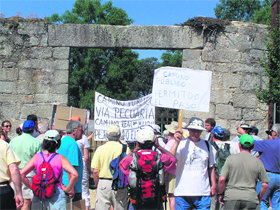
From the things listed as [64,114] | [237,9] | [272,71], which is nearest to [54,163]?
[64,114]

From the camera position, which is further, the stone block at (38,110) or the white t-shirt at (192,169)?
the stone block at (38,110)

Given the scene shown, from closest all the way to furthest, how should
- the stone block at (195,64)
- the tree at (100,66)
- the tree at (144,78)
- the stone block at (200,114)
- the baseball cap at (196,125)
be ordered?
1. the baseball cap at (196,125)
2. the stone block at (200,114)
3. the stone block at (195,64)
4. the tree at (100,66)
5. the tree at (144,78)

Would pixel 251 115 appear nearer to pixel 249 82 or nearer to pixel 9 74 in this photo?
pixel 249 82

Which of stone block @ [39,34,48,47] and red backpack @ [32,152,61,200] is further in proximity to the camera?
stone block @ [39,34,48,47]

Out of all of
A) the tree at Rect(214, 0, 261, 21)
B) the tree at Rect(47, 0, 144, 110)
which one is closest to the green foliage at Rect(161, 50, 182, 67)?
the tree at Rect(214, 0, 261, 21)

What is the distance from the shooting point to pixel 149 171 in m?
3.54

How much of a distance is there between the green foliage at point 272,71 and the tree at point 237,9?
2869 centimetres

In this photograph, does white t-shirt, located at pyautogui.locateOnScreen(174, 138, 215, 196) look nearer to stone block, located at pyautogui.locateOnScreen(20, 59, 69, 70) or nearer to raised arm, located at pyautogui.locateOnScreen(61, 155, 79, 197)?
raised arm, located at pyautogui.locateOnScreen(61, 155, 79, 197)

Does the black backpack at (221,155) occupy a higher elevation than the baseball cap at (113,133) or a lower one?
lower

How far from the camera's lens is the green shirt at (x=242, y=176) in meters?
3.88

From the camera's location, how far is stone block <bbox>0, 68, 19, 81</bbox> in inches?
316

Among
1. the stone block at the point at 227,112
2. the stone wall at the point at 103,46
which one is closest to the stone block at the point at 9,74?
the stone wall at the point at 103,46

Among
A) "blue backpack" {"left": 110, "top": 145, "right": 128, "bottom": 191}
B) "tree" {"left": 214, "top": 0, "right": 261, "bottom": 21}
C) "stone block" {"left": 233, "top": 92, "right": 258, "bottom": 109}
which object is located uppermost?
"tree" {"left": 214, "top": 0, "right": 261, "bottom": 21}

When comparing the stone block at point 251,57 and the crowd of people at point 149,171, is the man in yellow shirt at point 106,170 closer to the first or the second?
the crowd of people at point 149,171
